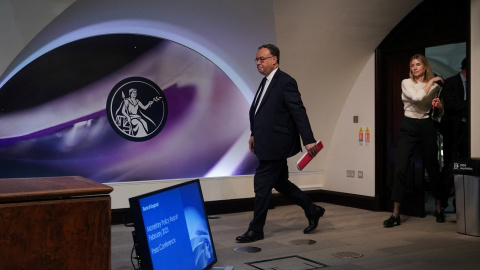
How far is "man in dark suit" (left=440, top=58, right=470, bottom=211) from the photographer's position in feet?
19.6

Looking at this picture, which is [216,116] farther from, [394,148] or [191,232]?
[191,232]

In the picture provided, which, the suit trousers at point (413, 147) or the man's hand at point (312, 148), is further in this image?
the suit trousers at point (413, 147)

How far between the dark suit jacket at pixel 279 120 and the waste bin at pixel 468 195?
1604 mm

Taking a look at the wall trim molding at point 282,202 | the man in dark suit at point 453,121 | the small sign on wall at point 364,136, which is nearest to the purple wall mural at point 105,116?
the wall trim molding at point 282,202

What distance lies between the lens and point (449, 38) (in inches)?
233

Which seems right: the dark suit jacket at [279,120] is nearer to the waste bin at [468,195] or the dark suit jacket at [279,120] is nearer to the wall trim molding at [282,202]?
the waste bin at [468,195]

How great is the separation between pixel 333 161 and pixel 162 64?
2.70 m

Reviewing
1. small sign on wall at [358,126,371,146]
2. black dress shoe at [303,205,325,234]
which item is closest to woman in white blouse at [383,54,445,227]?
black dress shoe at [303,205,325,234]

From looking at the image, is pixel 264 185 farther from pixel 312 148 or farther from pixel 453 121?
pixel 453 121

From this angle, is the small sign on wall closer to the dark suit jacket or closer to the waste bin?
the waste bin

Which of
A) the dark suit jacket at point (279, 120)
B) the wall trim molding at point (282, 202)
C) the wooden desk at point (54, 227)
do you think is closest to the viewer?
the wooden desk at point (54, 227)

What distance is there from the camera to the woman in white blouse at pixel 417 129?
18.0 ft

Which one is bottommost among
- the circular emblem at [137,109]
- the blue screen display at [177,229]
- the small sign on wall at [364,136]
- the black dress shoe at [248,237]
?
the black dress shoe at [248,237]

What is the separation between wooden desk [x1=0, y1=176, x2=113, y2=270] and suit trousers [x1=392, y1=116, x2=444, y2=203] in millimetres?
4476
